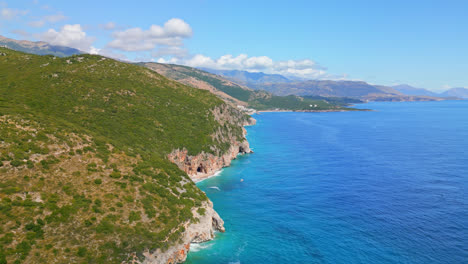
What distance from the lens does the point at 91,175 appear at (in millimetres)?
53562

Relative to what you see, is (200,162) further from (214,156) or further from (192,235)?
(192,235)

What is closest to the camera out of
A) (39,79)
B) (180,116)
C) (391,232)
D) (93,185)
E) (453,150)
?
(93,185)

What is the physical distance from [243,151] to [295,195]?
62.3 meters

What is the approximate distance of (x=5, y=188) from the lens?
4303cm

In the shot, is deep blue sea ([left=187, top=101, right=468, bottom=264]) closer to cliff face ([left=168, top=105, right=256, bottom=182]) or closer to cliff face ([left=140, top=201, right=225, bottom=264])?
cliff face ([left=140, top=201, right=225, bottom=264])

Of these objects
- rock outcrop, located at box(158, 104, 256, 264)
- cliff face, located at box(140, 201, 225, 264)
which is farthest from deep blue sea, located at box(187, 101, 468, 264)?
rock outcrop, located at box(158, 104, 256, 264)

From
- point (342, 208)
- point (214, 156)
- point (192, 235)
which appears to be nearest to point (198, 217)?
point (192, 235)

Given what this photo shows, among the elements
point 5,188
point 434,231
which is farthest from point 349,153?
point 5,188

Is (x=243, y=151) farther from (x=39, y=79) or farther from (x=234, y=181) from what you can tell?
(x=39, y=79)

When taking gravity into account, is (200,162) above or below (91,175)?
below

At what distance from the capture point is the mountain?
136ft

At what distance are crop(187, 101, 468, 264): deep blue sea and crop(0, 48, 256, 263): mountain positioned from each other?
10.7 meters

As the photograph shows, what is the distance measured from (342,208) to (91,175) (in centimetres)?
6205

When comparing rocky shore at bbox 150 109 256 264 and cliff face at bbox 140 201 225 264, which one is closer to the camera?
cliff face at bbox 140 201 225 264
